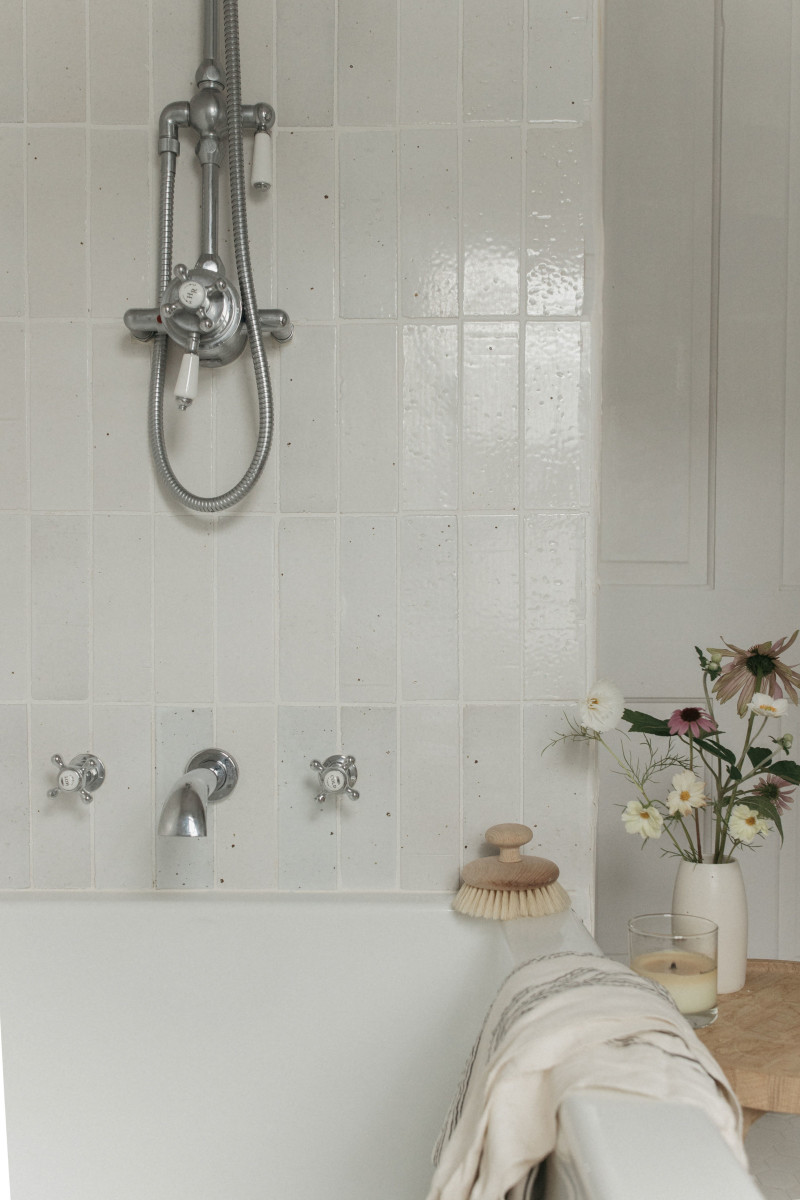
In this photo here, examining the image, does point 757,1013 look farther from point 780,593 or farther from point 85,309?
point 85,309

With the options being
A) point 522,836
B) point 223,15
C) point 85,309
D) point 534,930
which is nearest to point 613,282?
point 223,15

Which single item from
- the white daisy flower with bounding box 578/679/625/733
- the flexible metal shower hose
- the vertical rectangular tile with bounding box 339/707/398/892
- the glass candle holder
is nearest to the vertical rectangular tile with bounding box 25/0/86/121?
the flexible metal shower hose

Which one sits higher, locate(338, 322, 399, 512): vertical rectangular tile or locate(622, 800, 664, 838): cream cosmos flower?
locate(338, 322, 399, 512): vertical rectangular tile

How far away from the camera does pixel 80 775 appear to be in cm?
114

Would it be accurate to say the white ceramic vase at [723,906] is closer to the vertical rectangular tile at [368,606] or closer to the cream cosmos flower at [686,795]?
the cream cosmos flower at [686,795]

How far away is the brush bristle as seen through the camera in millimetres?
1064

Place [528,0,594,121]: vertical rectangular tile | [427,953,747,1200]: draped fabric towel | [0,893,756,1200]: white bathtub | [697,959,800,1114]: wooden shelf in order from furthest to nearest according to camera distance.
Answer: [528,0,594,121]: vertical rectangular tile, [0,893,756,1200]: white bathtub, [697,959,800,1114]: wooden shelf, [427,953,747,1200]: draped fabric towel

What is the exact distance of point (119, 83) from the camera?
117 centimetres

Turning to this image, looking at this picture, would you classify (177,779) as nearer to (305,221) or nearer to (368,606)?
(368,606)

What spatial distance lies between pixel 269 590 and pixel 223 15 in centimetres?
68

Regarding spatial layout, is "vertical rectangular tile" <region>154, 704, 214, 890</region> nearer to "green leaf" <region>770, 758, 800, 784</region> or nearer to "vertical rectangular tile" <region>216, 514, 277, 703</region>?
"vertical rectangular tile" <region>216, 514, 277, 703</region>

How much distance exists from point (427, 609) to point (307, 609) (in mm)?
151

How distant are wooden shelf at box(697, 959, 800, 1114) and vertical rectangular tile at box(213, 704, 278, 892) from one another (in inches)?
21.3

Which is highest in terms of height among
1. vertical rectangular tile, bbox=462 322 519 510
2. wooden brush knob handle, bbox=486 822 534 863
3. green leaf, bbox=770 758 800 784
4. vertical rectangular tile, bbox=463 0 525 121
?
vertical rectangular tile, bbox=463 0 525 121
